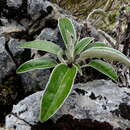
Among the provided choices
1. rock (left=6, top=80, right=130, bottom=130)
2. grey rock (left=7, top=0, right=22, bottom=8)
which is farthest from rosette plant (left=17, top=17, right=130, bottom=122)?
grey rock (left=7, top=0, right=22, bottom=8)

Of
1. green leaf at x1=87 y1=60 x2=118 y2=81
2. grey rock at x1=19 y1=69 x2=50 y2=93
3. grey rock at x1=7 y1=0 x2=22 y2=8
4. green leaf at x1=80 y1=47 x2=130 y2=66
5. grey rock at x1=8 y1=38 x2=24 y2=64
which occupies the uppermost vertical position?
green leaf at x1=80 y1=47 x2=130 y2=66

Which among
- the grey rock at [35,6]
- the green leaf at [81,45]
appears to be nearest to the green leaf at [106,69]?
the green leaf at [81,45]

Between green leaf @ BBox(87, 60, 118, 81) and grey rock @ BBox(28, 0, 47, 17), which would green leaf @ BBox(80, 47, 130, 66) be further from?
grey rock @ BBox(28, 0, 47, 17)

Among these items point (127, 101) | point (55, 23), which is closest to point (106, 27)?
point (55, 23)

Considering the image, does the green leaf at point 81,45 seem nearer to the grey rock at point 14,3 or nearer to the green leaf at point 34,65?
the green leaf at point 34,65

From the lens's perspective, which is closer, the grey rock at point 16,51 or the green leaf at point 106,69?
the green leaf at point 106,69

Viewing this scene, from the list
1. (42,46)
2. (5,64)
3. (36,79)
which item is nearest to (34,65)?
(42,46)

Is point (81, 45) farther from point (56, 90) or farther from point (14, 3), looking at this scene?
point (14, 3)

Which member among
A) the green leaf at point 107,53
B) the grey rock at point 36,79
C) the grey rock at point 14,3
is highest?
the green leaf at point 107,53
